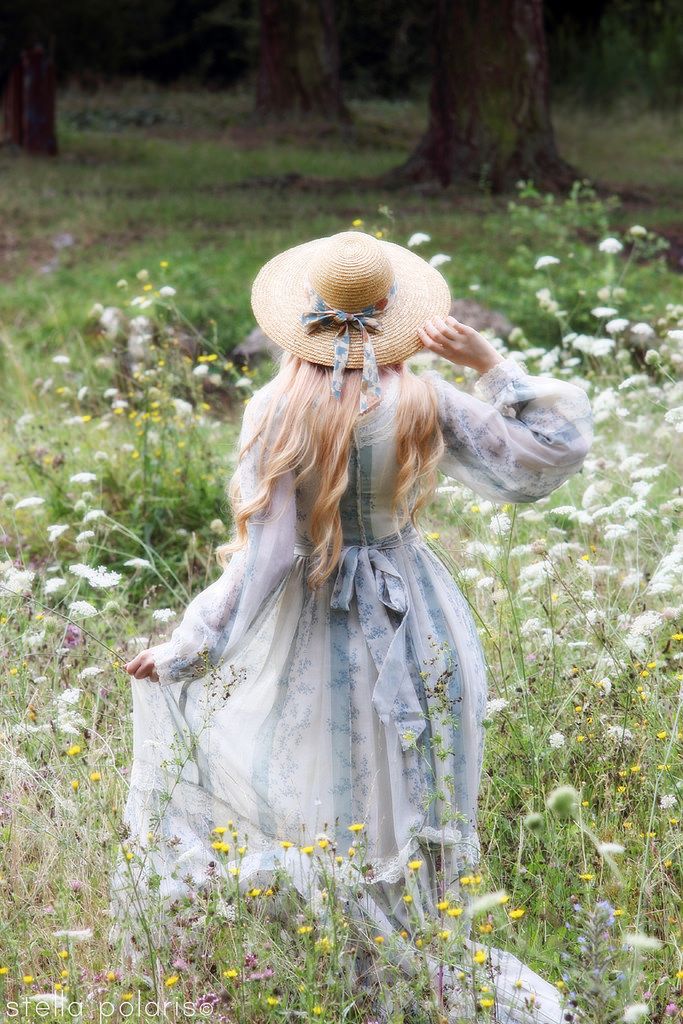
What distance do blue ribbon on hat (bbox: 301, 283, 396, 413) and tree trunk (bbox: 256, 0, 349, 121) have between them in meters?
14.4

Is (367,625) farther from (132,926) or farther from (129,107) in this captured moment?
(129,107)

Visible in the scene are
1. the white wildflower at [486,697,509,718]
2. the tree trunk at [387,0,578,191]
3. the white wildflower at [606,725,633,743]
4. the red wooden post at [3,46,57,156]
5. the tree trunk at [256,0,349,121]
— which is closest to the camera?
the white wildflower at [486,697,509,718]

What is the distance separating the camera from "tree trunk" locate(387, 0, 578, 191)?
10938 millimetres

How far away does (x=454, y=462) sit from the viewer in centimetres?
278

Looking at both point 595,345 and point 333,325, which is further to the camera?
point 595,345

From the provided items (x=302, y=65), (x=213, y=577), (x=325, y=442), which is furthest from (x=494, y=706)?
(x=302, y=65)

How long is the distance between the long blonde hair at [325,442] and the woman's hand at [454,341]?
0.09 metres

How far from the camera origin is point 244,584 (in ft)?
8.57

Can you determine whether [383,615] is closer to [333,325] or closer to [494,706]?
[494,706]

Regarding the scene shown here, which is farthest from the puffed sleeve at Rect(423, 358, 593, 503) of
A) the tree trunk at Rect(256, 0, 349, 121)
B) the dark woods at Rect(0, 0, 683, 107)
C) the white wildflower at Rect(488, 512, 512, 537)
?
the dark woods at Rect(0, 0, 683, 107)

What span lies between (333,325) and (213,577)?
204 cm

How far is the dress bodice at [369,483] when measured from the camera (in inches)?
103

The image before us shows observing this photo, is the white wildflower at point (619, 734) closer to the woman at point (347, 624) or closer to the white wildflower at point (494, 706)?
the white wildflower at point (494, 706)

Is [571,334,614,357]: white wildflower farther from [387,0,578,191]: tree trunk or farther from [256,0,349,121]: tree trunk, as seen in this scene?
[256,0,349,121]: tree trunk
